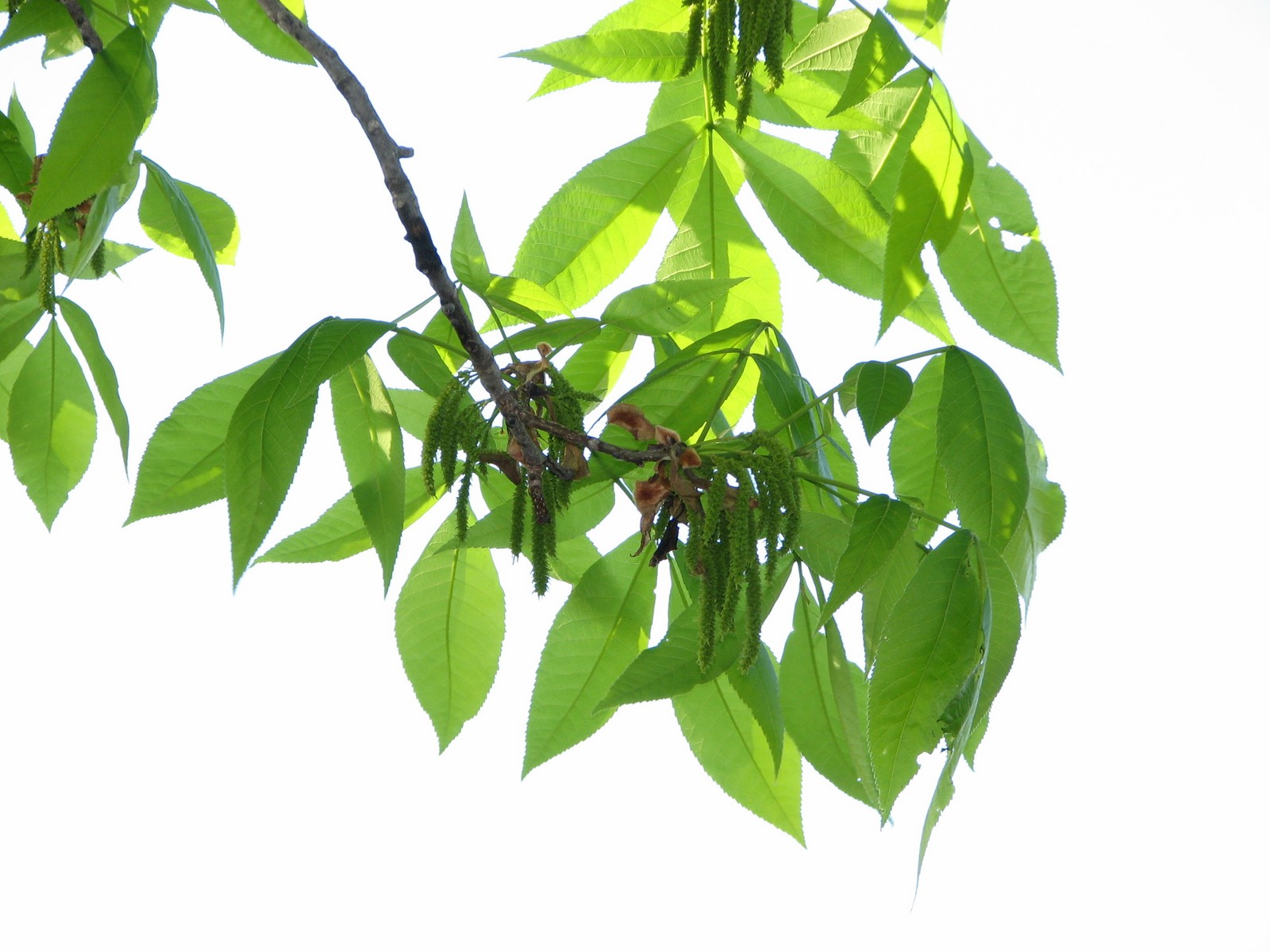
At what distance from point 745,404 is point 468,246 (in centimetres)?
26

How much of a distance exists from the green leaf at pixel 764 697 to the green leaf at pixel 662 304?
0.23m

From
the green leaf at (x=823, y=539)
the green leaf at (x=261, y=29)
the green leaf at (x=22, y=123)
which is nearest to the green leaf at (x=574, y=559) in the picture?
the green leaf at (x=823, y=539)

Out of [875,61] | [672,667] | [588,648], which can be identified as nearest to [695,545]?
[672,667]

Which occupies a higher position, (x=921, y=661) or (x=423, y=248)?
(x=423, y=248)

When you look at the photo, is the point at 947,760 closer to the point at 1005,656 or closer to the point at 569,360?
the point at 1005,656

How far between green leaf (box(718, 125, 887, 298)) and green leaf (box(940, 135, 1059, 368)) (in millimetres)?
53

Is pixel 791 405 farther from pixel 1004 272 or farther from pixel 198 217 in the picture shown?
pixel 198 217

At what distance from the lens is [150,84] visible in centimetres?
73

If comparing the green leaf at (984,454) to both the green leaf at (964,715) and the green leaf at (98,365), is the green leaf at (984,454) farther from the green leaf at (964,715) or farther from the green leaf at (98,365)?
the green leaf at (98,365)

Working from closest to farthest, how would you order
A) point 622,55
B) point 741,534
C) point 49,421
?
1. point 741,534
2. point 622,55
3. point 49,421

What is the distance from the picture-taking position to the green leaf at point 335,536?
0.84 metres

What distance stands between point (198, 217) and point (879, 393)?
1.79 feet

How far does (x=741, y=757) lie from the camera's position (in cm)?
86

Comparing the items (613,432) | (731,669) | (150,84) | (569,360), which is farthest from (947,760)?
(150,84)
